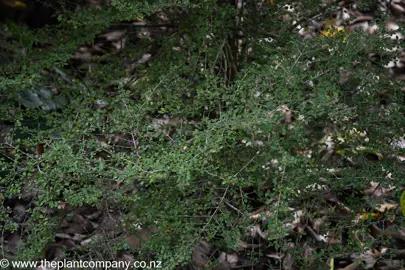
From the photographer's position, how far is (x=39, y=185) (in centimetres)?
195

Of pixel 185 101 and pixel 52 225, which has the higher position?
pixel 185 101

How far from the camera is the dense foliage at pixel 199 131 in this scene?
1.79 meters

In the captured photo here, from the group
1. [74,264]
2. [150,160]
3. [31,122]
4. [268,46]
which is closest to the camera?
[150,160]

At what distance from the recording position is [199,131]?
1.78 metres

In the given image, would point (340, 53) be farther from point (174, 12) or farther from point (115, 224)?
point (115, 224)

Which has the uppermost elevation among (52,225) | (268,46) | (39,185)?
(268,46)

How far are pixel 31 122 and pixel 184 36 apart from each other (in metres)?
0.83

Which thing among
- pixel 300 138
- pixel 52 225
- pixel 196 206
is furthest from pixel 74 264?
pixel 300 138

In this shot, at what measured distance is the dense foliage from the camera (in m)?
1.79

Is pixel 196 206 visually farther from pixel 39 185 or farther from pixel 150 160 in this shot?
pixel 39 185

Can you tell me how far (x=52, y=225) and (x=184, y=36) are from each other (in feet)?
3.38

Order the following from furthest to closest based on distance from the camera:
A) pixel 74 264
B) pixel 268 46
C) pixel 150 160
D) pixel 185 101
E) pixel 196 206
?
pixel 185 101 → pixel 268 46 → pixel 74 264 → pixel 196 206 → pixel 150 160

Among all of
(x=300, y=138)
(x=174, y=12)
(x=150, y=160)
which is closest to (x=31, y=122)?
(x=174, y=12)

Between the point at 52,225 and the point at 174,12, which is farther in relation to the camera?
the point at 174,12
